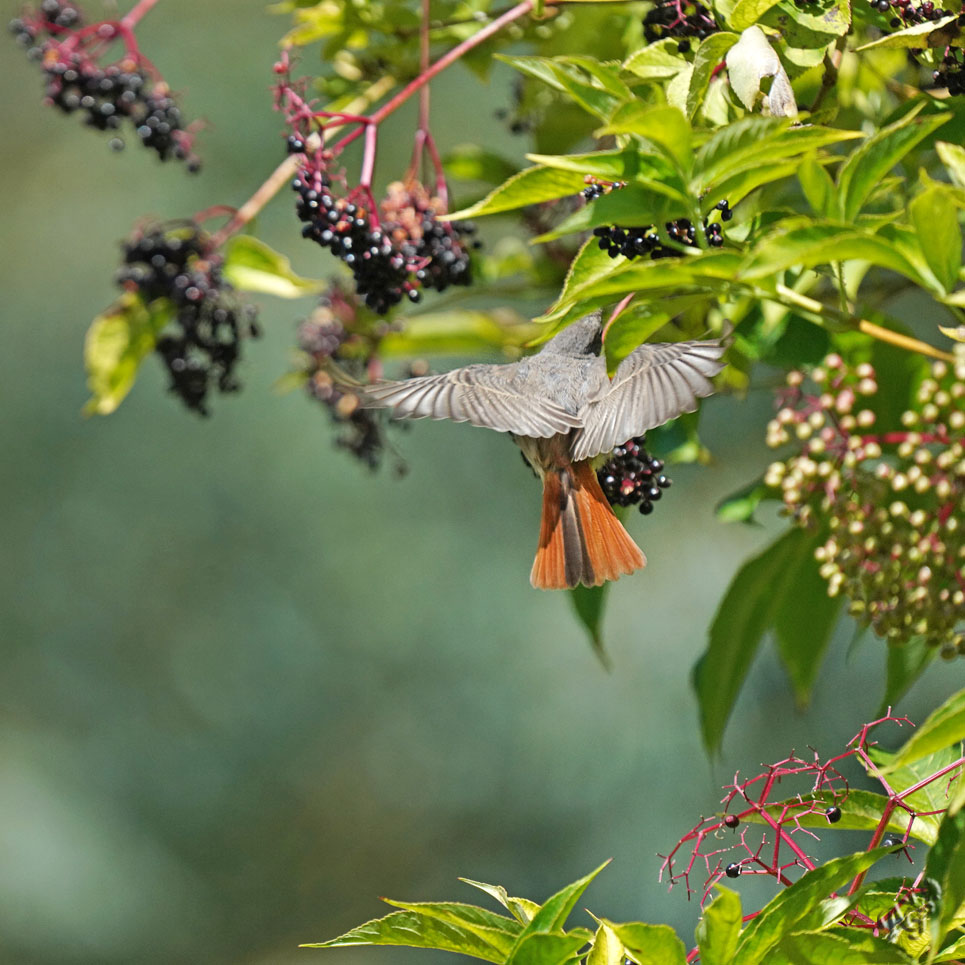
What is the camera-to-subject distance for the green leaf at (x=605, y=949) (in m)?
0.85

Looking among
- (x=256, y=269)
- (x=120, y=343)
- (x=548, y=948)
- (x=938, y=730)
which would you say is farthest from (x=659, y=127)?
(x=120, y=343)

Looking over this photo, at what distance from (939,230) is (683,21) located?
326mm

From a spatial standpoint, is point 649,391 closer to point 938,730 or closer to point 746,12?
point 746,12

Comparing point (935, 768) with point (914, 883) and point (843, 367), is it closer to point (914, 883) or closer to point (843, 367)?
point (914, 883)

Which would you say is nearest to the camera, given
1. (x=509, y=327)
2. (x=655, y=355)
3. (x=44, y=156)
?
(x=655, y=355)

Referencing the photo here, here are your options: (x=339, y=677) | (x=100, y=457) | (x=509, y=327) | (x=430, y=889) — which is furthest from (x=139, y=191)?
(x=509, y=327)

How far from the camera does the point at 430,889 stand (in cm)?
415

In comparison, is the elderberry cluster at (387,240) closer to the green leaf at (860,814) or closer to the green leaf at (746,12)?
the green leaf at (746,12)

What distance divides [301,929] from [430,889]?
1.62ft

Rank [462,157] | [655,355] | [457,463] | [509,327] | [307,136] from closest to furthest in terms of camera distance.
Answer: [655,355], [307,136], [462,157], [509,327], [457,463]

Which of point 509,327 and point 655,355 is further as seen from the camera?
point 509,327

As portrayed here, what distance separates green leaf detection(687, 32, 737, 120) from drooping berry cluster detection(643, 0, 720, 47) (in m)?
0.07

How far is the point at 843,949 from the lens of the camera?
812 mm

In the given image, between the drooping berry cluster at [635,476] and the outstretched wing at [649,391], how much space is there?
40 millimetres
